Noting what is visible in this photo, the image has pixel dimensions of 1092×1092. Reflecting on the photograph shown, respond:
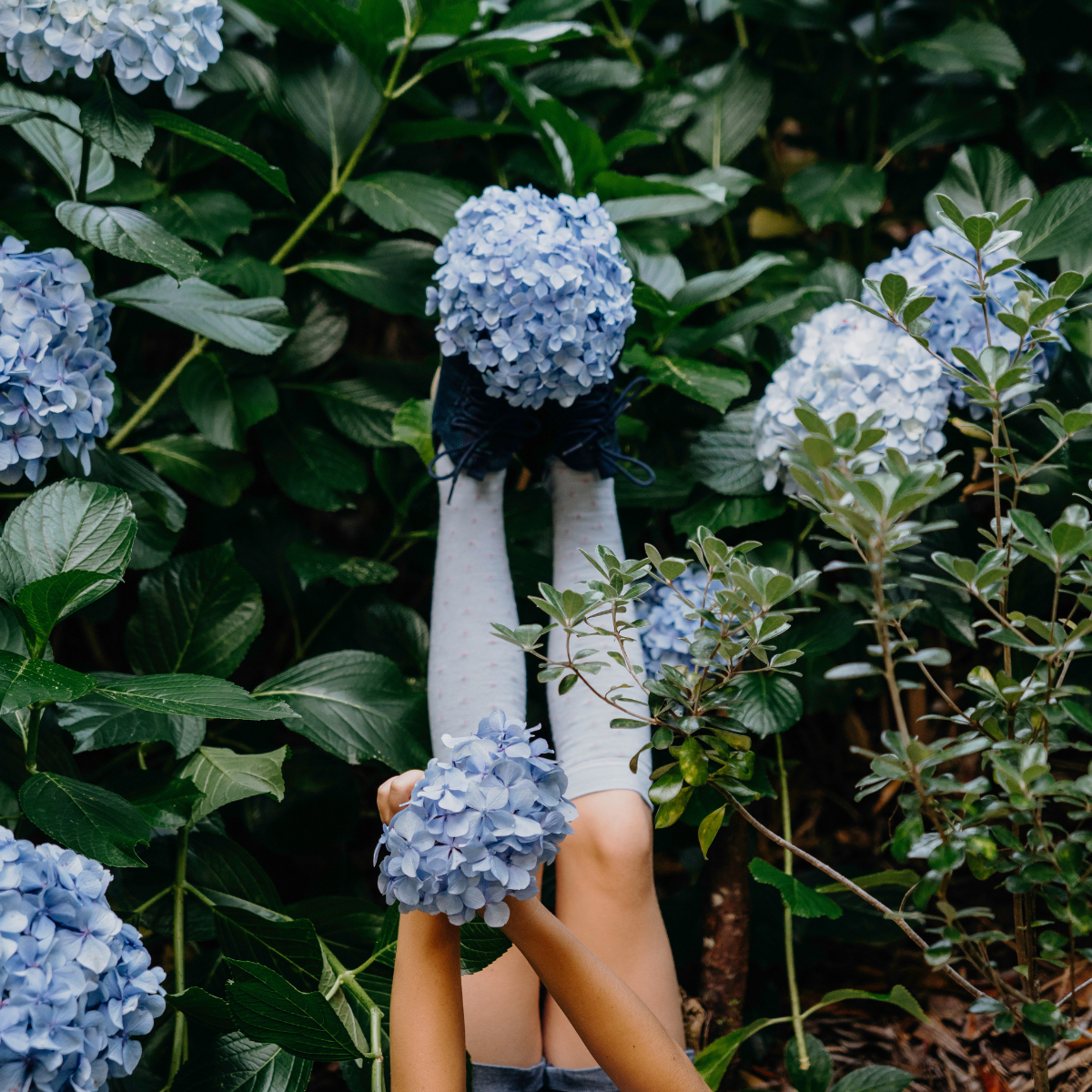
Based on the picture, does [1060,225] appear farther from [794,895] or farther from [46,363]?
[46,363]

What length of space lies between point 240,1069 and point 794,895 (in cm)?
58

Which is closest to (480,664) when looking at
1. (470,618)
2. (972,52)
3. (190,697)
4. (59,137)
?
(470,618)

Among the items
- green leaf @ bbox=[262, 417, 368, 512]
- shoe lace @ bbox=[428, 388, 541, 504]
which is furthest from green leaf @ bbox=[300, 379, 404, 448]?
shoe lace @ bbox=[428, 388, 541, 504]

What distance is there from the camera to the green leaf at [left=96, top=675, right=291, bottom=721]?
0.86 meters

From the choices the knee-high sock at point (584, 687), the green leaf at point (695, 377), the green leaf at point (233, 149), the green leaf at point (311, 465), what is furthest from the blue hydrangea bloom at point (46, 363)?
the green leaf at point (695, 377)

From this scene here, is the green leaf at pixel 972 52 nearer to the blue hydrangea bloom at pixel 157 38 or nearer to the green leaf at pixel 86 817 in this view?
the blue hydrangea bloom at pixel 157 38

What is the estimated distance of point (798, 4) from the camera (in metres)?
1.52

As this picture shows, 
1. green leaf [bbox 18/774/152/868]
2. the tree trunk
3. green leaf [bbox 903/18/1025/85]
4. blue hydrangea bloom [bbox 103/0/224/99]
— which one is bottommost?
the tree trunk

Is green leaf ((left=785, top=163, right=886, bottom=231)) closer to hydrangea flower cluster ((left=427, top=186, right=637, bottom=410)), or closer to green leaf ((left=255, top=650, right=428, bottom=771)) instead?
hydrangea flower cluster ((left=427, top=186, right=637, bottom=410))

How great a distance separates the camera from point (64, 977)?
Result: 709mm

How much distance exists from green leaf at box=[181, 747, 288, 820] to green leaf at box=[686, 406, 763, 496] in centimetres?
62

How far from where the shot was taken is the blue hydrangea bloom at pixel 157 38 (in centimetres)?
100

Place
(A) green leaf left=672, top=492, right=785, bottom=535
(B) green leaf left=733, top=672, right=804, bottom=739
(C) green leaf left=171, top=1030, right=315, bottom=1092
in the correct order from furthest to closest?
1. (A) green leaf left=672, top=492, right=785, bottom=535
2. (B) green leaf left=733, top=672, right=804, bottom=739
3. (C) green leaf left=171, top=1030, right=315, bottom=1092

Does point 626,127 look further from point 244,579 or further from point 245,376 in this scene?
point 244,579
